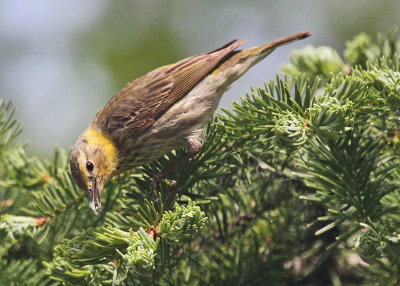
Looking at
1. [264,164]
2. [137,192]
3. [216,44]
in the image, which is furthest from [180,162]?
[216,44]

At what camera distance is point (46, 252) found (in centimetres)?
237

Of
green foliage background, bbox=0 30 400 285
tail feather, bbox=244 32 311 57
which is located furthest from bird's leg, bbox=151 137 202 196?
tail feather, bbox=244 32 311 57

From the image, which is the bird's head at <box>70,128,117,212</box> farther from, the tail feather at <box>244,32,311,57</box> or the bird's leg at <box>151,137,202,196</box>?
the tail feather at <box>244,32,311,57</box>

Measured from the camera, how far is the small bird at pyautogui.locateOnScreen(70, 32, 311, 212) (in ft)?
9.43

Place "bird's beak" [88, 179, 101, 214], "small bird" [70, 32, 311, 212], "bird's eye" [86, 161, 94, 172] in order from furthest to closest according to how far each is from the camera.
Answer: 1. "small bird" [70, 32, 311, 212]
2. "bird's eye" [86, 161, 94, 172]
3. "bird's beak" [88, 179, 101, 214]

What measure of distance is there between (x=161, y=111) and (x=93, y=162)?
2.20ft

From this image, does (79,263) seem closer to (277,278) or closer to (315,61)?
(277,278)

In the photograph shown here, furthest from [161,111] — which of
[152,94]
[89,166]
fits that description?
[89,166]

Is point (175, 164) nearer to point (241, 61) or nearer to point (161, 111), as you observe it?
point (161, 111)

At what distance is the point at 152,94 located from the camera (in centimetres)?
328

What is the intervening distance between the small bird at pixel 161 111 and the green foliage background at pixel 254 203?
23 centimetres

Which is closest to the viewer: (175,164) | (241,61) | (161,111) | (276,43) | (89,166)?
(175,164)

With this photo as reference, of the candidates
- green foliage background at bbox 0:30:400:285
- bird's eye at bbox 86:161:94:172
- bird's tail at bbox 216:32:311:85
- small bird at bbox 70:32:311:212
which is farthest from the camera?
bird's tail at bbox 216:32:311:85

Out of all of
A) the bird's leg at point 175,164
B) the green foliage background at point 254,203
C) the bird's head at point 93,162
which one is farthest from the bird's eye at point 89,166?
the bird's leg at point 175,164
